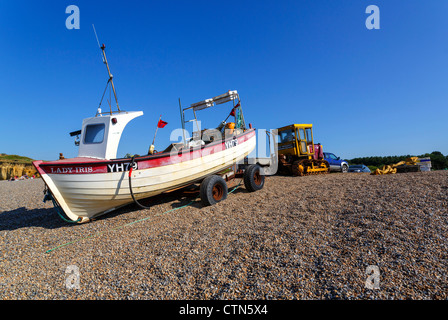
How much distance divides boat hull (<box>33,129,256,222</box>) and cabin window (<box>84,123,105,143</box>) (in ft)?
2.74

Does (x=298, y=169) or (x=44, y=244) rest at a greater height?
(x=298, y=169)

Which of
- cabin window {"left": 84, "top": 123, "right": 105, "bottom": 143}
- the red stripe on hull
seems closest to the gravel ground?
the red stripe on hull

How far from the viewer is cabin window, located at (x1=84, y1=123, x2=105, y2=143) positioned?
22.4 ft

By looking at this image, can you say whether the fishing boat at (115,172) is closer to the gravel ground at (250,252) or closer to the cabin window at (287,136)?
the gravel ground at (250,252)

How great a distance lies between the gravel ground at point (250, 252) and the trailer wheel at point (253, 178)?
1916 millimetres

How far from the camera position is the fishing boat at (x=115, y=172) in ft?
19.2

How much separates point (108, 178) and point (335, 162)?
16.3 meters

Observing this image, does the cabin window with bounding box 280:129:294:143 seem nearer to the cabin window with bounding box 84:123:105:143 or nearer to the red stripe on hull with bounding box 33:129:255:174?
the red stripe on hull with bounding box 33:129:255:174

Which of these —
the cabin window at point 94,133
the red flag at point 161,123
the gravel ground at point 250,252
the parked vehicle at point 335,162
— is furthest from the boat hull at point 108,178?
the parked vehicle at point 335,162
